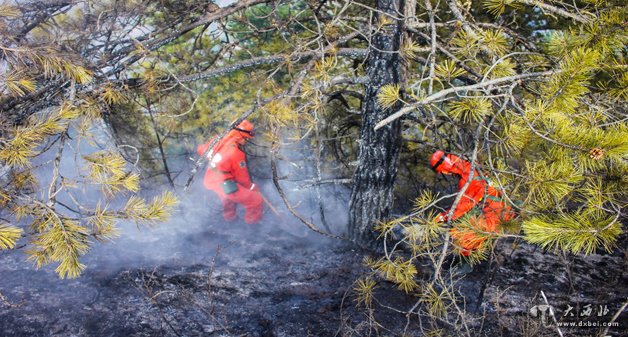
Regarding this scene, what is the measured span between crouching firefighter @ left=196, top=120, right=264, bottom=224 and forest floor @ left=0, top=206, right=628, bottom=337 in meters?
0.93

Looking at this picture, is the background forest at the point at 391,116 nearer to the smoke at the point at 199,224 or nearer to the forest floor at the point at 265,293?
the forest floor at the point at 265,293

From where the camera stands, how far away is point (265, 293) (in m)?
5.18

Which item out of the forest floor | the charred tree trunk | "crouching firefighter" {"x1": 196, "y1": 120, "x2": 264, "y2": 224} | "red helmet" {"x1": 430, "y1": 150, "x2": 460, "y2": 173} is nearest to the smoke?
the forest floor

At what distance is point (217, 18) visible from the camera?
433 cm

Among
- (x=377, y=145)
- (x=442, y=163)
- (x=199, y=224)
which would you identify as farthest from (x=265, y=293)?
(x=199, y=224)

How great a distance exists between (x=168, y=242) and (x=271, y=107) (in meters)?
3.79

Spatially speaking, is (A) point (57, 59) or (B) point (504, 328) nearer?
(A) point (57, 59)

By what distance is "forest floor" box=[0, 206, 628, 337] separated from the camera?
4363 millimetres

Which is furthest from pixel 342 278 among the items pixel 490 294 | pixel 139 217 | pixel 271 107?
pixel 139 217

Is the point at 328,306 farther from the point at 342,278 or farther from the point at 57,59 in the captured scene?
the point at 57,59

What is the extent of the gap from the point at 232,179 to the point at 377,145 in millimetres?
3034

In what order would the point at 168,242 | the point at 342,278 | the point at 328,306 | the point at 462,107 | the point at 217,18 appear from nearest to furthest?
the point at 462,107 → the point at 217,18 → the point at 328,306 → the point at 342,278 → the point at 168,242

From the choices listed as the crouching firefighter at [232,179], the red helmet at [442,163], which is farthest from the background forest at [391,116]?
the crouching firefighter at [232,179]

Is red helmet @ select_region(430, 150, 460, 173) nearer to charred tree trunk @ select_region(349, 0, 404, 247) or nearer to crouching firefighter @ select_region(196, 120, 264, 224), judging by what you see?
charred tree trunk @ select_region(349, 0, 404, 247)
